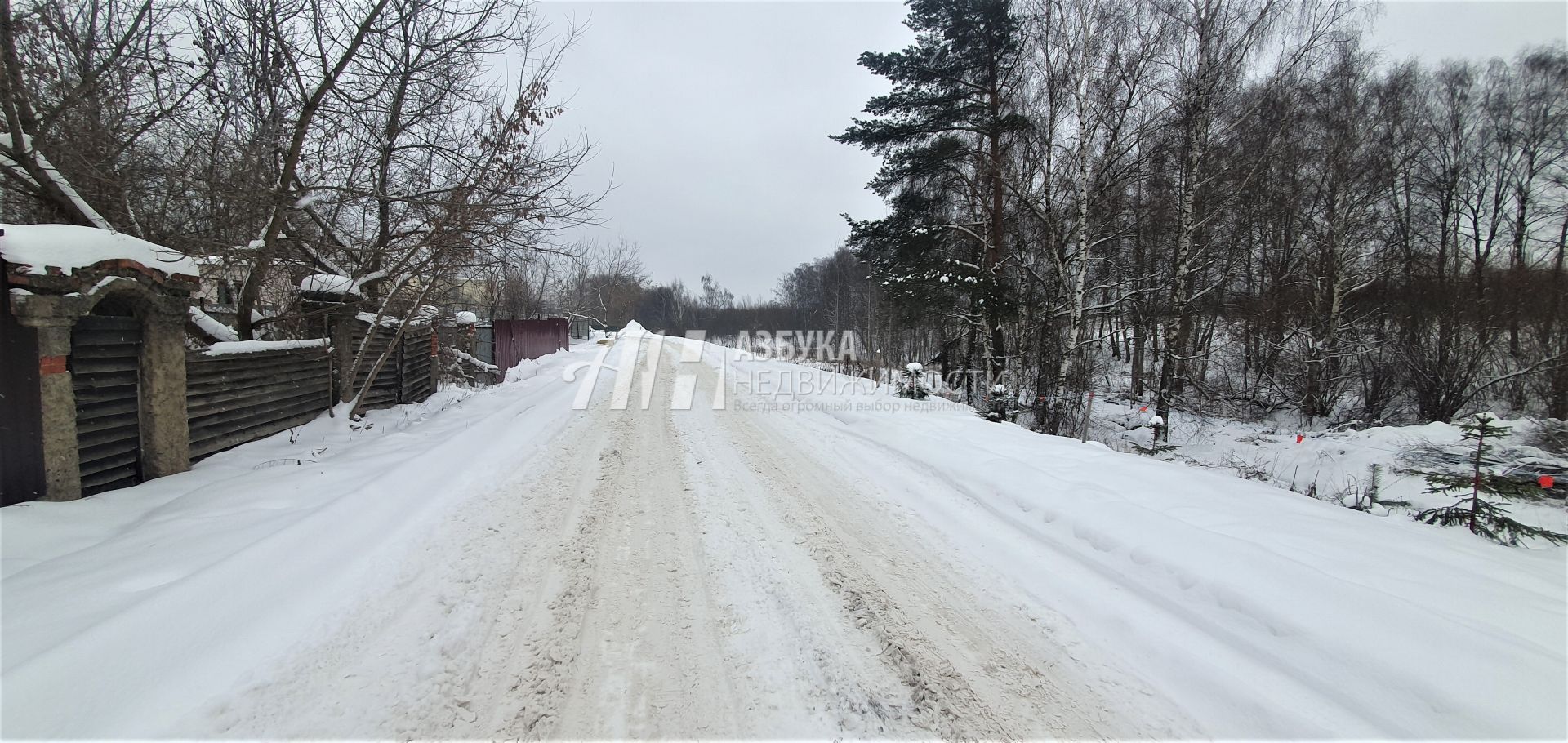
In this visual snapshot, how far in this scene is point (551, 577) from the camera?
3430mm

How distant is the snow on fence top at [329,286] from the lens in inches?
268

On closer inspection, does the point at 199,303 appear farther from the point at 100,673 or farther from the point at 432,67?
the point at 100,673

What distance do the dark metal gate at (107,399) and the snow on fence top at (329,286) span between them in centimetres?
249

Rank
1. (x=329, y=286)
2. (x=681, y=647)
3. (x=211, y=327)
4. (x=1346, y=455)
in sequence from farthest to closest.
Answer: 1. (x=1346, y=455)
2. (x=329, y=286)
3. (x=211, y=327)
4. (x=681, y=647)

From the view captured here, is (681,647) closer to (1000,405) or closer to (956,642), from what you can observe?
(956,642)

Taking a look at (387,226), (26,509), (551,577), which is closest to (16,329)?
(26,509)

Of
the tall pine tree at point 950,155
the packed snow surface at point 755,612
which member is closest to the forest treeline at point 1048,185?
the tall pine tree at point 950,155

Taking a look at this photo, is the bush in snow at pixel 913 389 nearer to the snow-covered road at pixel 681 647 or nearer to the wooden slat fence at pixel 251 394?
the snow-covered road at pixel 681 647

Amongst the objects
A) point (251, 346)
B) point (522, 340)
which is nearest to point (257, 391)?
point (251, 346)

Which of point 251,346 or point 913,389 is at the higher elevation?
point 251,346

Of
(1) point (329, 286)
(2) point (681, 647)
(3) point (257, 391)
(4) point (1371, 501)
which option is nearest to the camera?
(2) point (681, 647)

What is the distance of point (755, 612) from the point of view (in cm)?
308

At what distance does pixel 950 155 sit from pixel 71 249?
13561 millimetres

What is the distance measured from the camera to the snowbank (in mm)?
5238
